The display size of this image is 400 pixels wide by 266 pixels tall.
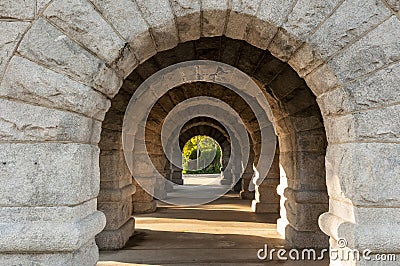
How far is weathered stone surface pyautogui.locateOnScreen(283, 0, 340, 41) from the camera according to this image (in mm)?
2479

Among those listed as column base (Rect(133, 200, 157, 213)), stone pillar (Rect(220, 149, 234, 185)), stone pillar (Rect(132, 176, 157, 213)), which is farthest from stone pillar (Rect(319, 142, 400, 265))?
stone pillar (Rect(220, 149, 234, 185))

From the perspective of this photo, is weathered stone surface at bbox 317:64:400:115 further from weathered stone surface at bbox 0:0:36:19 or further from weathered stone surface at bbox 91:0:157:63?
weathered stone surface at bbox 0:0:36:19

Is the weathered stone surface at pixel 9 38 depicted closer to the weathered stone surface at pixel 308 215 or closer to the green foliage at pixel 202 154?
the weathered stone surface at pixel 308 215

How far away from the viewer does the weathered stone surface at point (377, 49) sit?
8.02ft

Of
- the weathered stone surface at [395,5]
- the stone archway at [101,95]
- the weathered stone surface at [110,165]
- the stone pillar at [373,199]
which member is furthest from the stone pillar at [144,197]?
the weathered stone surface at [395,5]

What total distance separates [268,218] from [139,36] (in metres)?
5.49

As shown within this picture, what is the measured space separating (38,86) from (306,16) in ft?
6.42

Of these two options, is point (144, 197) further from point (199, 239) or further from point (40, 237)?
point (40, 237)

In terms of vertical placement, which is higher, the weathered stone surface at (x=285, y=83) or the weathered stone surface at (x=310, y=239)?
the weathered stone surface at (x=285, y=83)

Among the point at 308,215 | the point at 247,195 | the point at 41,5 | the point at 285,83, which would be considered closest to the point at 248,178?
the point at 247,195

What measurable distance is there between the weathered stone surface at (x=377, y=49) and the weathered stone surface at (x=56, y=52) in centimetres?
189

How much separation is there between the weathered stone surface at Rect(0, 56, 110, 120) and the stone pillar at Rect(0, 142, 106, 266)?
0.10 m

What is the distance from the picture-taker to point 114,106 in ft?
17.0

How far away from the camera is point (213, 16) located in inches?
102
